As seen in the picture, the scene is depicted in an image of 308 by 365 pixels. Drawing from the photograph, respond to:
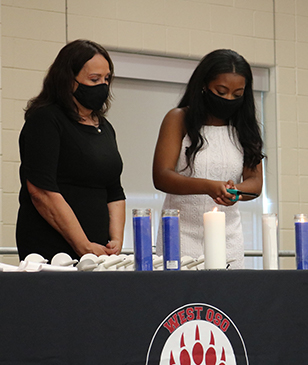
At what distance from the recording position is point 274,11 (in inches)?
174

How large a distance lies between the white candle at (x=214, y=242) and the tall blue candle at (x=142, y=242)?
0.45ft

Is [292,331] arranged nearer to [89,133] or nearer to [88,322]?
[88,322]

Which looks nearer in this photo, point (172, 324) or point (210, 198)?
point (172, 324)

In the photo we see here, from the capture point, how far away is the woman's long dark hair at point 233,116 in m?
2.35

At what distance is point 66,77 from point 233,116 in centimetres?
70

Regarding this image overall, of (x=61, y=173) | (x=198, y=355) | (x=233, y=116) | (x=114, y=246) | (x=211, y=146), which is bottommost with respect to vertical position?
(x=198, y=355)

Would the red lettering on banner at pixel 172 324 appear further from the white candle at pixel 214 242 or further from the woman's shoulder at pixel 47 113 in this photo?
the woman's shoulder at pixel 47 113

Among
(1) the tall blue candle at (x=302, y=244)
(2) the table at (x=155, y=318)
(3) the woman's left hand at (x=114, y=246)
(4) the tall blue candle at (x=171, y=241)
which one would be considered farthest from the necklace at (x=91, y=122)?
(2) the table at (x=155, y=318)

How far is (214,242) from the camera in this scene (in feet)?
4.84

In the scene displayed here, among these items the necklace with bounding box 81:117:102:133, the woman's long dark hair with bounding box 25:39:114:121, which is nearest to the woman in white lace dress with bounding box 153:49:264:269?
the necklace with bounding box 81:117:102:133

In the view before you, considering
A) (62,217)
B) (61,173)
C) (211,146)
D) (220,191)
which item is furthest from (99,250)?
(211,146)

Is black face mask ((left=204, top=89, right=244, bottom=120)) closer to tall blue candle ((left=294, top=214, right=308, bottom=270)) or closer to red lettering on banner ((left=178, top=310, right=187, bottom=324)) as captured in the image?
tall blue candle ((left=294, top=214, right=308, bottom=270))

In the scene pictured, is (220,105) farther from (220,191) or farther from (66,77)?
(66,77)

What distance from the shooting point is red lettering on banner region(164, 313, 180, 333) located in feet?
4.17
